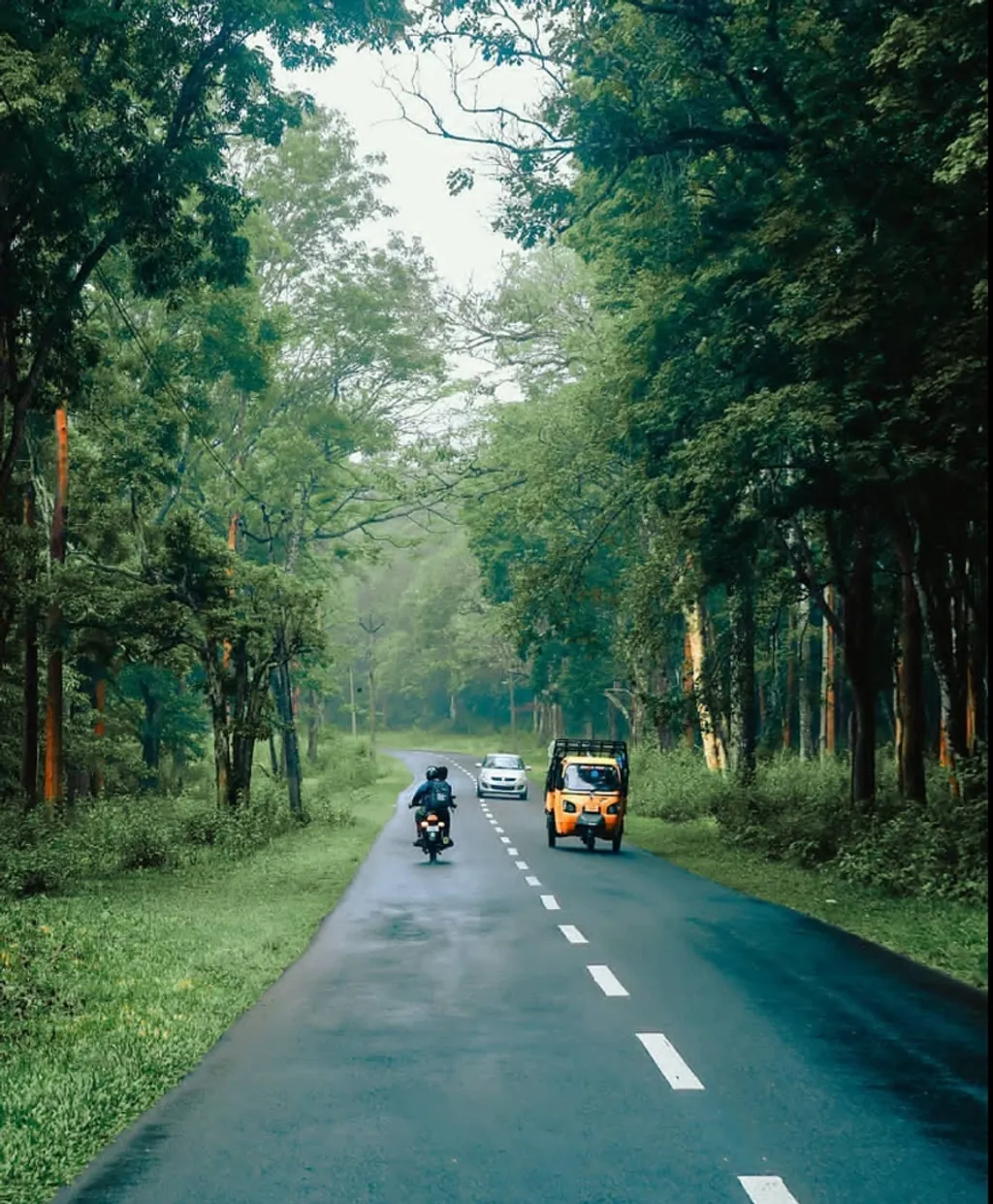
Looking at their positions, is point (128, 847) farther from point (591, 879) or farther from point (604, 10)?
point (604, 10)

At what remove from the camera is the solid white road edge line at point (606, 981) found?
31.6ft

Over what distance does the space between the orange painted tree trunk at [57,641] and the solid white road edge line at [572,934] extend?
15.0 m

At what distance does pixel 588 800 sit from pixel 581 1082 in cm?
1741

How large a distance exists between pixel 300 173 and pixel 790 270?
86.1ft

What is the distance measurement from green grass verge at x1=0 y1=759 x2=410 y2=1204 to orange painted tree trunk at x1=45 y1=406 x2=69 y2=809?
782 cm

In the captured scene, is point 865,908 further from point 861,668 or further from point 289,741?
point 289,741

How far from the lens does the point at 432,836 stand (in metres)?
21.0

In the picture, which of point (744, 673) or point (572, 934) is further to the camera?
point (744, 673)

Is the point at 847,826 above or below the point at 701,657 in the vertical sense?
below

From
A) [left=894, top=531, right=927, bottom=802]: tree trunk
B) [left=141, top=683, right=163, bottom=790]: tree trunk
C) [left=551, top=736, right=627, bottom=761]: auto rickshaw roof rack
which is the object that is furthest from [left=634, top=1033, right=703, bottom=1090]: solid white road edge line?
[left=141, top=683, right=163, bottom=790]: tree trunk

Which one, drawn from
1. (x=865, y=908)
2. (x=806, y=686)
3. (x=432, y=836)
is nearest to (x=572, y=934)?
(x=865, y=908)

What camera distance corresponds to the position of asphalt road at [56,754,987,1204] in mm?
5277

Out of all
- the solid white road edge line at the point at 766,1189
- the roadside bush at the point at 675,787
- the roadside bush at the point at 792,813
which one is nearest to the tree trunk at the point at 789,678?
the roadside bush at the point at 675,787

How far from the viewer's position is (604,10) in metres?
16.2
